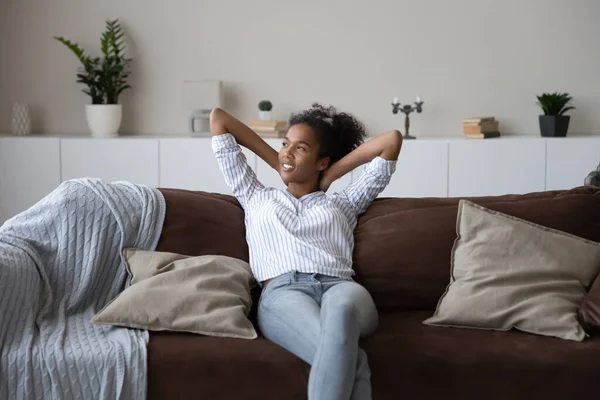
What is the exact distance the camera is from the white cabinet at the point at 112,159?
5.20 m

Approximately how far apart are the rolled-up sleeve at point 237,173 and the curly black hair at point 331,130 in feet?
0.77

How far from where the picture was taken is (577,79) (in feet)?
17.5

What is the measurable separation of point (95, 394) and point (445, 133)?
346 cm

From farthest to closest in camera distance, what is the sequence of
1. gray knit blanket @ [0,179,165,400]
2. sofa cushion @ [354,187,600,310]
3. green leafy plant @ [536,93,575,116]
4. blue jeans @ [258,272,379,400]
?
green leafy plant @ [536,93,575,116] < sofa cushion @ [354,187,600,310] < gray knit blanket @ [0,179,165,400] < blue jeans @ [258,272,379,400]

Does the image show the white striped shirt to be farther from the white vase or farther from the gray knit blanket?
the white vase

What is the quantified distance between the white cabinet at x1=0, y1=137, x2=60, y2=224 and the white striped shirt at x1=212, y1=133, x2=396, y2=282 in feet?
7.88

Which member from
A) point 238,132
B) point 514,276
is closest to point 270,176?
point 238,132

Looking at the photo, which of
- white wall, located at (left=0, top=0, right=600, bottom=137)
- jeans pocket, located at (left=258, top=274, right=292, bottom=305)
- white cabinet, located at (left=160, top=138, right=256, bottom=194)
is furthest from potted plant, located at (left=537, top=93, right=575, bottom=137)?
jeans pocket, located at (left=258, top=274, right=292, bottom=305)

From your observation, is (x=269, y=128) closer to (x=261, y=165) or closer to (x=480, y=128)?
(x=261, y=165)

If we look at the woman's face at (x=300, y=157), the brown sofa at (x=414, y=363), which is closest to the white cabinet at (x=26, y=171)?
the woman's face at (x=300, y=157)

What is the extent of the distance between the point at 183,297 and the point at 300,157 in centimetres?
72

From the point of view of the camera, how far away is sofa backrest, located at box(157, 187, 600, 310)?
293cm

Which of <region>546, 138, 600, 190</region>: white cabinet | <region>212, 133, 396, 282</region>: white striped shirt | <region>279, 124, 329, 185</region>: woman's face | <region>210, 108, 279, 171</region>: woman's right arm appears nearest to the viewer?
<region>212, 133, 396, 282</region>: white striped shirt

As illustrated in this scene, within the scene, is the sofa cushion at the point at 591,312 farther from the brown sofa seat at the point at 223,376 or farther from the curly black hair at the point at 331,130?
the curly black hair at the point at 331,130
